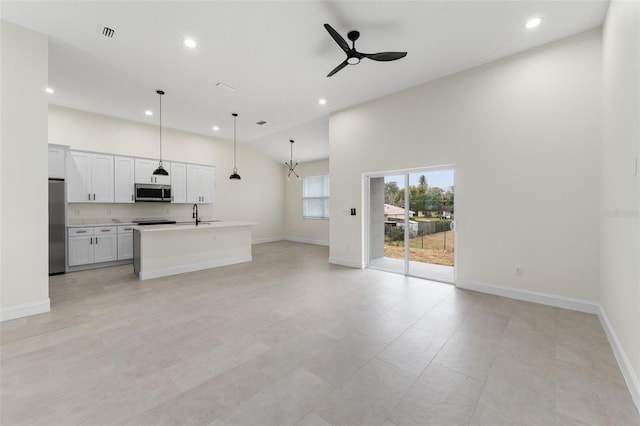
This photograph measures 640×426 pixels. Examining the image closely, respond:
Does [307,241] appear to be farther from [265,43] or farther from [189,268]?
[265,43]

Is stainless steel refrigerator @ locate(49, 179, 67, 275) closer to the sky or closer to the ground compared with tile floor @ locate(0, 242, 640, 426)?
closer to the sky

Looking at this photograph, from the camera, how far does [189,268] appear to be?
5.23 meters

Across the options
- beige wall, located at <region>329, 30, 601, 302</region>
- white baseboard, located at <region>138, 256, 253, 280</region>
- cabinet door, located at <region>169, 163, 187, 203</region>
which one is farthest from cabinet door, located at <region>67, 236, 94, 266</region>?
beige wall, located at <region>329, 30, 601, 302</region>

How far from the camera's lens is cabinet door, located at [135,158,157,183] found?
20.6 ft

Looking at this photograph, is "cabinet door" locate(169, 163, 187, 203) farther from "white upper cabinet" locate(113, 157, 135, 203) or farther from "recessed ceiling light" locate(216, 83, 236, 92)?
"recessed ceiling light" locate(216, 83, 236, 92)

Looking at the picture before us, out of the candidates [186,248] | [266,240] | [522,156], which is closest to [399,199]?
[522,156]

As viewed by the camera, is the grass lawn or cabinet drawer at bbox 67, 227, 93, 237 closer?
the grass lawn

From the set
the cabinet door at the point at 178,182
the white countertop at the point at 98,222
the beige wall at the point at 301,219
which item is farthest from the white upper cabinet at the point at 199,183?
the beige wall at the point at 301,219

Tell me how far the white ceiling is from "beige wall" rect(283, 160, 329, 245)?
3.85 metres

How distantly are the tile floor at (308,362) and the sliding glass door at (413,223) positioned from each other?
43.9 inches

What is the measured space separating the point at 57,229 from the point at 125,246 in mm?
1268

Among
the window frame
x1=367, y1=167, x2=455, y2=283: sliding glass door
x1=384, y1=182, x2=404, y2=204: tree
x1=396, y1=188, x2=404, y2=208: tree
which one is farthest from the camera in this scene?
the window frame

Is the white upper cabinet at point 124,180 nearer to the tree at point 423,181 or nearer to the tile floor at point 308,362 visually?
the tile floor at point 308,362

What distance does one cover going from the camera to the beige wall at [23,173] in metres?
2.97
